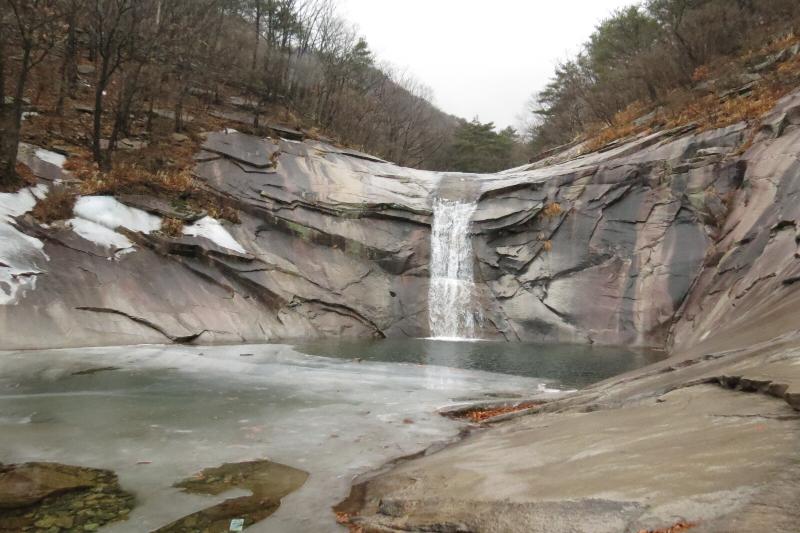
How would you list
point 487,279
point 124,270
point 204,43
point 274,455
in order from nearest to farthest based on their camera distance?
point 274,455 < point 124,270 < point 487,279 < point 204,43

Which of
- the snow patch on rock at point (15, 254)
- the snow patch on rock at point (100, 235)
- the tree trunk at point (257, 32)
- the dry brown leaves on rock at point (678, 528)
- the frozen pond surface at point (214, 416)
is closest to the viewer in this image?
the dry brown leaves on rock at point (678, 528)

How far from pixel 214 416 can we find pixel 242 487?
239 cm

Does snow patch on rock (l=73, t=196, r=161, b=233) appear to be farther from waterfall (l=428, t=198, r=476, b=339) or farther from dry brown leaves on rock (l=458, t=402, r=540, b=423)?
dry brown leaves on rock (l=458, t=402, r=540, b=423)

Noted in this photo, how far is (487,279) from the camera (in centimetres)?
1931

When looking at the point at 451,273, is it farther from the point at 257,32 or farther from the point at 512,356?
the point at 257,32

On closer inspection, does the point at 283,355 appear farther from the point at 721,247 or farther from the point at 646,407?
the point at 721,247

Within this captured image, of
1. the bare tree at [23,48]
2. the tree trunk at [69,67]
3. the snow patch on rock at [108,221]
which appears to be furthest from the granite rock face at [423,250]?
the tree trunk at [69,67]

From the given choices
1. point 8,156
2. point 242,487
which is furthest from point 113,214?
point 242,487

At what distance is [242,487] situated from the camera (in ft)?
14.5

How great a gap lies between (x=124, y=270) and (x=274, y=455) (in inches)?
409

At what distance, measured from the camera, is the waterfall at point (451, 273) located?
737 inches

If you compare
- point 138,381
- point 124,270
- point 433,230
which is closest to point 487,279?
point 433,230

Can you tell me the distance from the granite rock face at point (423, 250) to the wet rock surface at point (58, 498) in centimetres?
774

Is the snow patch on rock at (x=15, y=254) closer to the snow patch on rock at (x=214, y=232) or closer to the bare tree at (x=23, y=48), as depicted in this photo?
the bare tree at (x=23, y=48)
